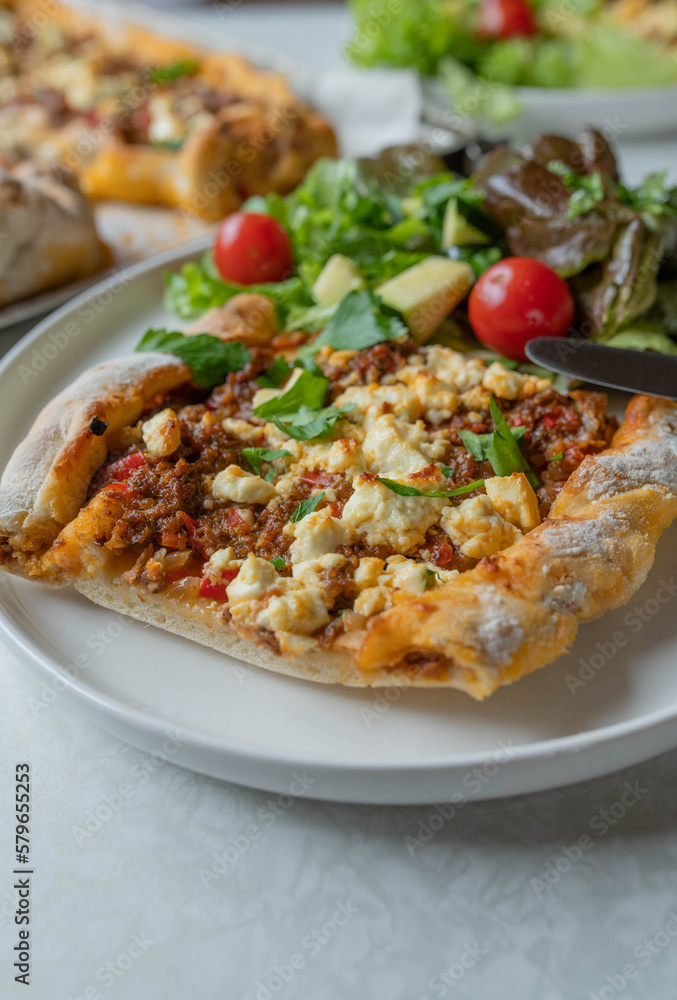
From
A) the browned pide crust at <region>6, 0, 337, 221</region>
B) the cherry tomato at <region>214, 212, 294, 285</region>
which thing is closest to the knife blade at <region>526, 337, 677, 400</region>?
the cherry tomato at <region>214, 212, 294, 285</region>

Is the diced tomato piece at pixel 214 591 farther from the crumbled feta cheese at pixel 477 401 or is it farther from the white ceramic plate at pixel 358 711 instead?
the crumbled feta cheese at pixel 477 401

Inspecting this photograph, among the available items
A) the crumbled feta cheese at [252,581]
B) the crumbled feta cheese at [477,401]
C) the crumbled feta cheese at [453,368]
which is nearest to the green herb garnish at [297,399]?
the crumbled feta cheese at [453,368]

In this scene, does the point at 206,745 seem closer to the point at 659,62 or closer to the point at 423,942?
the point at 423,942

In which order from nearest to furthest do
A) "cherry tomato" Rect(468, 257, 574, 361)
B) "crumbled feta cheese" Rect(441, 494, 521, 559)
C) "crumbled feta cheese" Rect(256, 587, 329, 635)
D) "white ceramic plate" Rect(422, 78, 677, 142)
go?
"crumbled feta cheese" Rect(256, 587, 329, 635)
"crumbled feta cheese" Rect(441, 494, 521, 559)
"cherry tomato" Rect(468, 257, 574, 361)
"white ceramic plate" Rect(422, 78, 677, 142)

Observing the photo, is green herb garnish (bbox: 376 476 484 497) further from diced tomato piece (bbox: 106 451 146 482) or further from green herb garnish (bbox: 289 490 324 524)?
diced tomato piece (bbox: 106 451 146 482)

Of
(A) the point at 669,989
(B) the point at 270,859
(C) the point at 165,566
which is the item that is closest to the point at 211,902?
(B) the point at 270,859

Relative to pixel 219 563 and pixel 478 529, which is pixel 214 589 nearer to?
pixel 219 563
